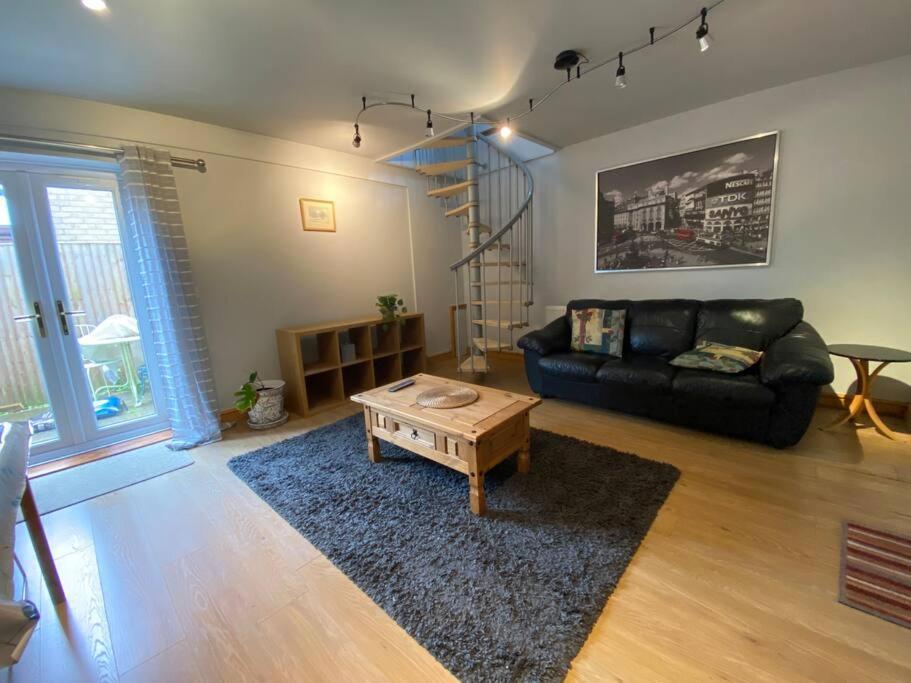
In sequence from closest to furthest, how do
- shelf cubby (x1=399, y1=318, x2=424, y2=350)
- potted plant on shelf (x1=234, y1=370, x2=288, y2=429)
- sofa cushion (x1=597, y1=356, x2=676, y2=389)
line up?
1. sofa cushion (x1=597, y1=356, x2=676, y2=389)
2. potted plant on shelf (x1=234, y1=370, x2=288, y2=429)
3. shelf cubby (x1=399, y1=318, x2=424, y2=350)

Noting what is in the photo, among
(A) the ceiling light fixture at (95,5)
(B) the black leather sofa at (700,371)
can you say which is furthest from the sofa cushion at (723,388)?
(A) the ceiling light fixture at (95,5)

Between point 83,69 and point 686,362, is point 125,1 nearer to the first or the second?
point 83,69

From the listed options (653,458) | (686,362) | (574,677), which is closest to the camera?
(574,677)

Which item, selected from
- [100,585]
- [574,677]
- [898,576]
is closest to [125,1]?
[100,585]

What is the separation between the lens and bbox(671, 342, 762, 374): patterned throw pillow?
7.95ft

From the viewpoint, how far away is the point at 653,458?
87.5 inches

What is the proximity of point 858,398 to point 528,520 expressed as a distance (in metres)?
2.48

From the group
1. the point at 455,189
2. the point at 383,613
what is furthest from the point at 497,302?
the point at 383,613

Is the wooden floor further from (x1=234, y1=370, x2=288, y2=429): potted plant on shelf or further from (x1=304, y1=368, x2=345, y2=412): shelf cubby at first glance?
(x1=304, y1=368, x2=345, y2=412): shelf cubby

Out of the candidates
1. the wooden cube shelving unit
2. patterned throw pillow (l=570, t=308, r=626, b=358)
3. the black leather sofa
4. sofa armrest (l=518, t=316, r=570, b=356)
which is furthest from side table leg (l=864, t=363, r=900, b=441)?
the wooden cube shelving unit

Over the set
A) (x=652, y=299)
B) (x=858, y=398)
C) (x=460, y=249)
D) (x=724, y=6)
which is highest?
(x=724, y=6)

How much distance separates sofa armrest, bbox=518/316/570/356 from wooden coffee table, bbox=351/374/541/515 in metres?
1.08

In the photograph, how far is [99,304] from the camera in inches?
104

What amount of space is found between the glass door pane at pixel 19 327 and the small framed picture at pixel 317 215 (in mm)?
1757
